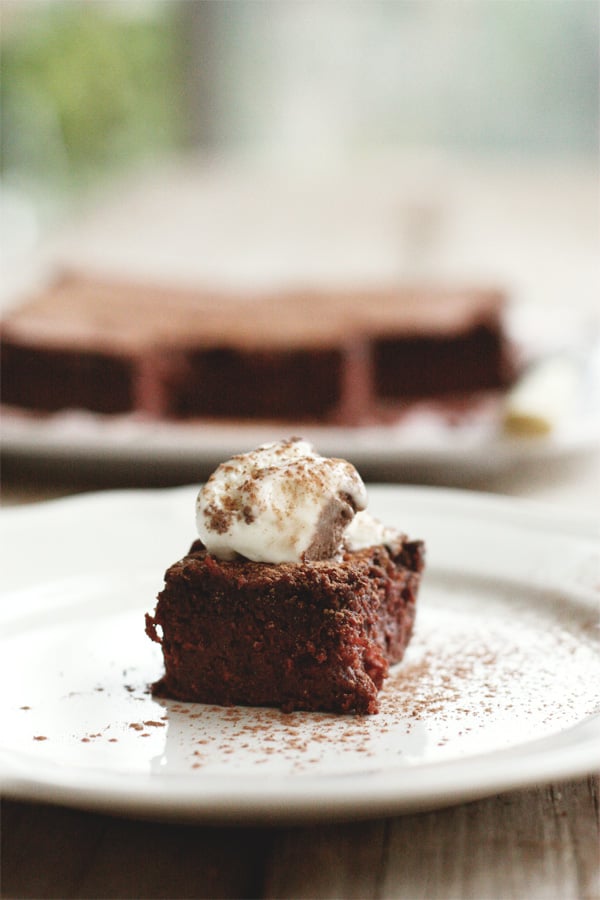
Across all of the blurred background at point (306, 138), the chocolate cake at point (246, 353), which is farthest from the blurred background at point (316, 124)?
the chocolate cake at point (246, 353)

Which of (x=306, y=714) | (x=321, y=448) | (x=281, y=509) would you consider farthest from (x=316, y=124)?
(x=306, y=714)

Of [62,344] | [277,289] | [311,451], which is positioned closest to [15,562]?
[311,451]

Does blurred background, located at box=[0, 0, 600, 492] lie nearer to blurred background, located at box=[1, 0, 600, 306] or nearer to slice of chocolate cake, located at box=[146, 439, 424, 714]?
blurred background, located at box=[1, 0, 600, 306]

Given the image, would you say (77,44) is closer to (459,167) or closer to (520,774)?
(459,167)

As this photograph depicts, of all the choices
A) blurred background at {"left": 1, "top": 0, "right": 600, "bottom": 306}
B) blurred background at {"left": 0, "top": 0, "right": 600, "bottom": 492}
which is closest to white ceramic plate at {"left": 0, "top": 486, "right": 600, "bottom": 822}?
blurred background at {"left": 0, "top": 0, "right": 600, "bottom": 492}

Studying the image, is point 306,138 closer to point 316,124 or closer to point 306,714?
point 316,124
